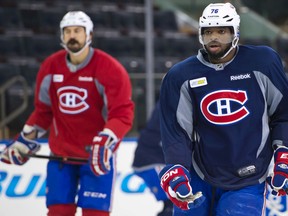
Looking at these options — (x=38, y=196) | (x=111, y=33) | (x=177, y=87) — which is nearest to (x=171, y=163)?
(x=177, y=87)

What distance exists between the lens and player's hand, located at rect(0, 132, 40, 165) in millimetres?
4609

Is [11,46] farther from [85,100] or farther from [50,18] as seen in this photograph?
[85,100]

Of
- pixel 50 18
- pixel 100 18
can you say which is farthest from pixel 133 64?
pixel 100 18

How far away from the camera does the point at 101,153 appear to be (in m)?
4.21

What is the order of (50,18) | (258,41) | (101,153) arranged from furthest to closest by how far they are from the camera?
(258,41) < (50,18) < (101,153)

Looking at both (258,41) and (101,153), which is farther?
(258,41)

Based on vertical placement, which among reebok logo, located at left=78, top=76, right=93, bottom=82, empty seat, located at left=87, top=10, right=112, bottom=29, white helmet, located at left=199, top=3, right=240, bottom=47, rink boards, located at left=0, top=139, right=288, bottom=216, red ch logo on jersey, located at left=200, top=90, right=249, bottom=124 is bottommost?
rink boards, located at left=0, top=139, right=288, bottom=216

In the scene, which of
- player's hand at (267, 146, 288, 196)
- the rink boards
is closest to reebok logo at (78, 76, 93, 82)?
player's hand at (267, 146, 288, 196)

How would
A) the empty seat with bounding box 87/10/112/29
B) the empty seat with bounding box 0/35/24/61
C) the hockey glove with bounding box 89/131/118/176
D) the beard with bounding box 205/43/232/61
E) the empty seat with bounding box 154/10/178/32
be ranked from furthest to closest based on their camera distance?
the empty seat with bounding box 154/10/178/32 → the empty seat with bounding box 87/10/112/29 → the empty seat with bounding box 0/35/24/61 → the hockey glove with bounding box 89/131/118/176 → the beard with bounding box 205/43/232/61

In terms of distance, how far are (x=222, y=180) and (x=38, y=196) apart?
9.04 feet

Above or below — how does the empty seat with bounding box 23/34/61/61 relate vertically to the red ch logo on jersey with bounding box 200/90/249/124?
below

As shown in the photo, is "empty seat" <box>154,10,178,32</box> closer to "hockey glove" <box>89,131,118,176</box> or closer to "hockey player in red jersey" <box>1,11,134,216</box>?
"hockey player in red jersey" <box>1,11,134,216</box>

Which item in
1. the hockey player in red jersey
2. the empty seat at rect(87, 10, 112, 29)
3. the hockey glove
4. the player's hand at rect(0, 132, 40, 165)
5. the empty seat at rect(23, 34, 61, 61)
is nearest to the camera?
the hockey glove

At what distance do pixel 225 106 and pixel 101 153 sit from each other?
103cm
